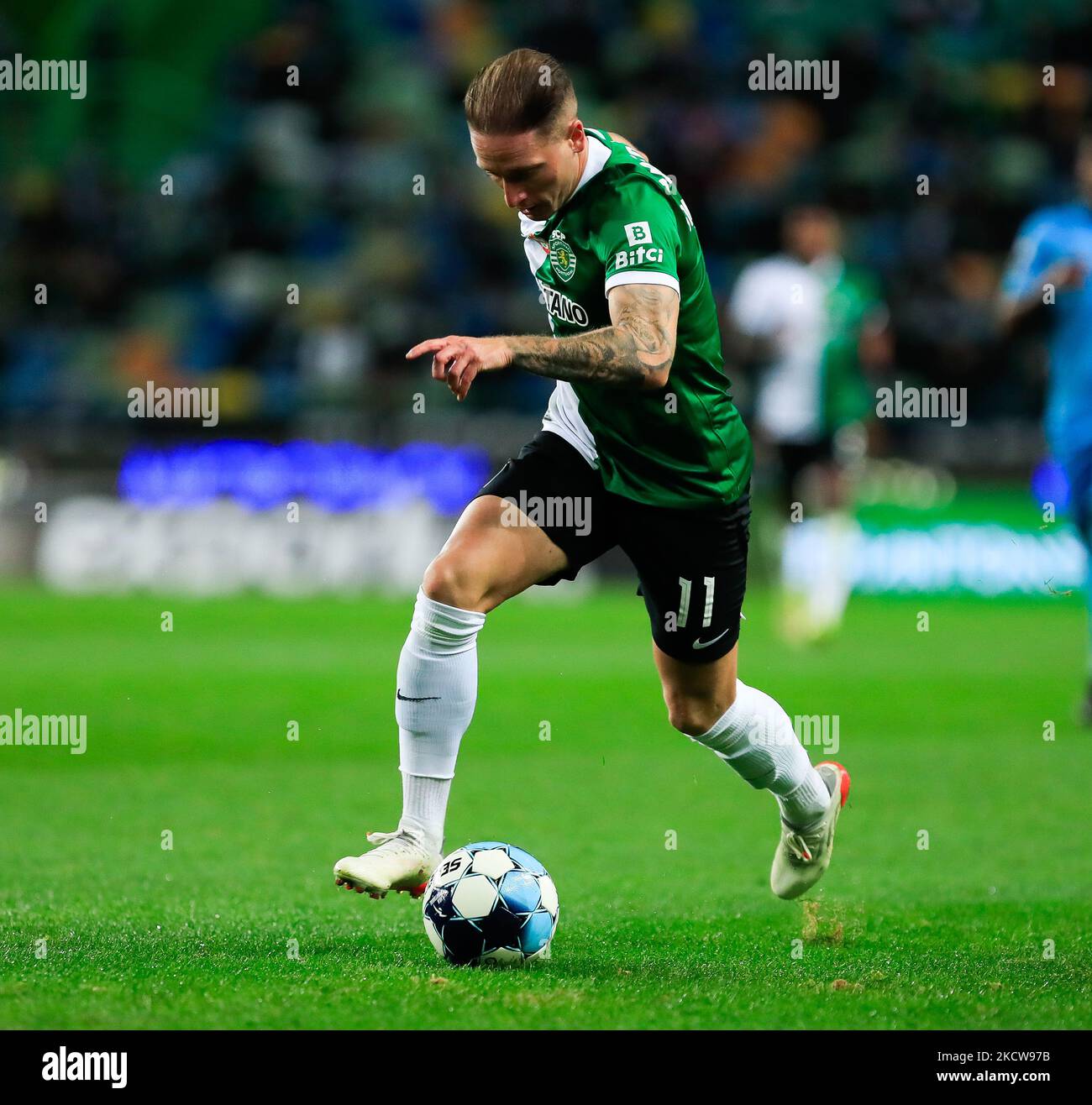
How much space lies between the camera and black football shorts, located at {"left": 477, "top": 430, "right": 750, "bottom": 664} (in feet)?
15.4

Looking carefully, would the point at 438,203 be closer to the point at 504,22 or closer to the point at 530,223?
the point at 504,22

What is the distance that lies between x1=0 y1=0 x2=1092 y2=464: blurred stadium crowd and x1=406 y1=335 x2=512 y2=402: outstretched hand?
1196 cm

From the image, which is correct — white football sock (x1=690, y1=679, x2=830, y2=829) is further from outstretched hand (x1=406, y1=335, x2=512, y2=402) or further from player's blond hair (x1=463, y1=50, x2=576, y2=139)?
player's blond hair (x1=463, y1=50, x2=576, y2=139)

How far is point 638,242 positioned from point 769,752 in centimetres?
151

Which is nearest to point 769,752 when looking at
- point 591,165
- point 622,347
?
point 622,347

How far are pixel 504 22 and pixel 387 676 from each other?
1152 cm

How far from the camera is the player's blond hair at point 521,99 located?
4141 mm

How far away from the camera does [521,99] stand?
13.6 feet

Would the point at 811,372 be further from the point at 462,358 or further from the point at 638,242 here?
the point at 462,358

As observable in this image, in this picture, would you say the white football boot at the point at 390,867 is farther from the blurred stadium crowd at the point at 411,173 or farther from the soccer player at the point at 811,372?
the blurred stadium crowd at the point at 411,173

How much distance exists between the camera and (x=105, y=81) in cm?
1966

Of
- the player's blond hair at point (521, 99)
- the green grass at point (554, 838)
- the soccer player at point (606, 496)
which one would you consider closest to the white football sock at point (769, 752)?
the soccer player at point (606, 496)

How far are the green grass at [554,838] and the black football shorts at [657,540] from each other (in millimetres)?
811
